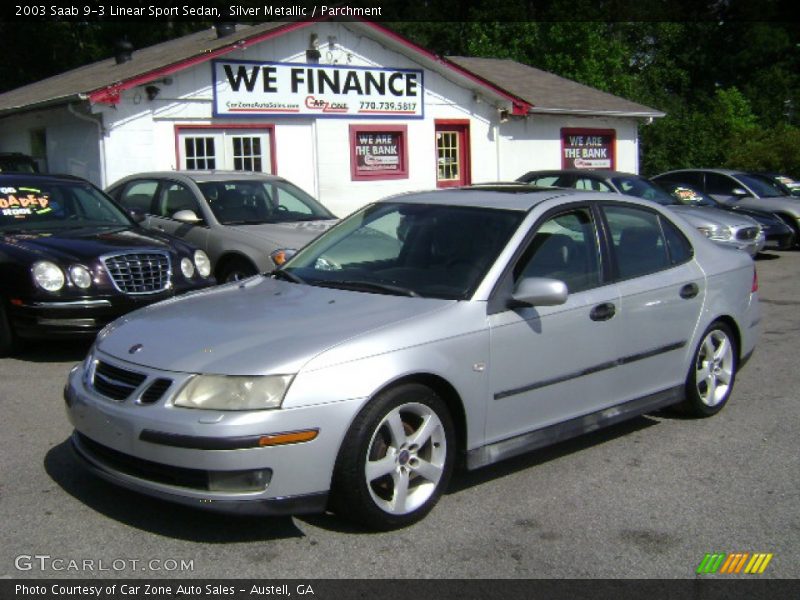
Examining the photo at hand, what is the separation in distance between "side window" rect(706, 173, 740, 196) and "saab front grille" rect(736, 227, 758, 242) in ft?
13.6

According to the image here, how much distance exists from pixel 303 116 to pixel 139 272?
837cm

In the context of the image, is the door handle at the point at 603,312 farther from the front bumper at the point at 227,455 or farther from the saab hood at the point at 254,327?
the front bumper at the point at 227,455

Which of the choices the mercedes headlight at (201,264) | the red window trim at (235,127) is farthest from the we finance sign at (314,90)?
the mercedes headlight at (201,264)

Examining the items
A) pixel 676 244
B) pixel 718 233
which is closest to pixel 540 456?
pixel 676 244

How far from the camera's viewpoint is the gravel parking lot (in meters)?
3.95

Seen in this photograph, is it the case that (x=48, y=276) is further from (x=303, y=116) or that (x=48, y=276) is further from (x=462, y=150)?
(x=462, y=150)

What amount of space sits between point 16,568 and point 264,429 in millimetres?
1174

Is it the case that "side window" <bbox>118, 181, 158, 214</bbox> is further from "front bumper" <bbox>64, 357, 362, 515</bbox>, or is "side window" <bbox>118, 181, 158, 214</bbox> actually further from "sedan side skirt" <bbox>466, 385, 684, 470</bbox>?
"front bumper" <bbox>64, 357, 362, 515</bbox>

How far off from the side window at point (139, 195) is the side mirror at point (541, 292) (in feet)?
23.6

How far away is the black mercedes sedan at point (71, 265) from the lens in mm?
7605

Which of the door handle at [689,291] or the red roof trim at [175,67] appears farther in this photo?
the red roof trim at [175,67]

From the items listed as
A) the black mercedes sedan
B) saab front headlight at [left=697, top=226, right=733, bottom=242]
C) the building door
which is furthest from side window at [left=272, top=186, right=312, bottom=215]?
the building door

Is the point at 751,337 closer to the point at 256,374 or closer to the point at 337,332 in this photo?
the point at 337,332

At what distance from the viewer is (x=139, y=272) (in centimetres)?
807
